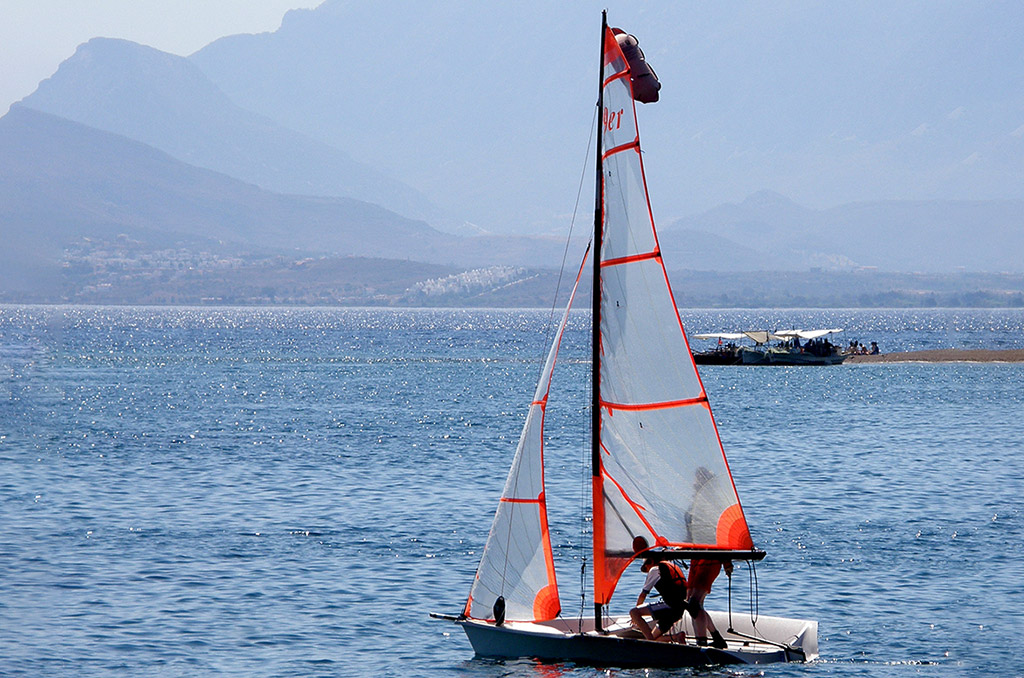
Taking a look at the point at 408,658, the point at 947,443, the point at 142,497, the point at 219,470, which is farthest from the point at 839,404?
the point at 408,658

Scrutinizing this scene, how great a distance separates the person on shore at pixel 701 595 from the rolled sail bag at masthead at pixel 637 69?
9807mm

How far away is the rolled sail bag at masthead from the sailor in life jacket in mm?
9792

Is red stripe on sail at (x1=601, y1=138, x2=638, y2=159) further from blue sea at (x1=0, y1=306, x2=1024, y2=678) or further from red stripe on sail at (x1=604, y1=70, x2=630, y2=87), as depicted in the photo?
blue sea at (x1=0, y1=306, x2=1024, y2=678)

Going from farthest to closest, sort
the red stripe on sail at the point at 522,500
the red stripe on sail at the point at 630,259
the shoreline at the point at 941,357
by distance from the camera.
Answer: the shoreline at the point at 941,357, the red stripe on sail at the point at 522,500, the red stripe on sail at the point at 630,259

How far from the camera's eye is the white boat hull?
84.3 ft

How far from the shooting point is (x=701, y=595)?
2678 centimetres

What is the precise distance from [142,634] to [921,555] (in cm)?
2372

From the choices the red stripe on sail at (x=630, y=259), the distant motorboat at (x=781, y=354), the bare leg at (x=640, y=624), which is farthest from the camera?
the distant motorboat at (x=781, y=354)

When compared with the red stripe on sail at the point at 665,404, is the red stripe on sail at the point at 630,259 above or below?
above

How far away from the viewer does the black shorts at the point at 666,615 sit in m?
26.2

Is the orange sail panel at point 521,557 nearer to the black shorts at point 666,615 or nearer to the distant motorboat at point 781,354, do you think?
the black shorts at point 666,615

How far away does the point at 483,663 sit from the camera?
27703mm

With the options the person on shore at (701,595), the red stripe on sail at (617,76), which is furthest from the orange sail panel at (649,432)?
the person on shore at (701,595)

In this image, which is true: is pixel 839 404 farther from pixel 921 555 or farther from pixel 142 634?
pixel 142 634
